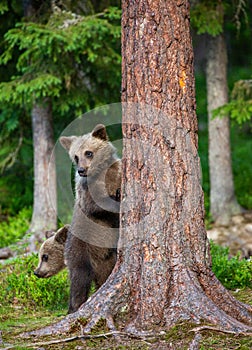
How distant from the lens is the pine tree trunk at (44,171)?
1255cm

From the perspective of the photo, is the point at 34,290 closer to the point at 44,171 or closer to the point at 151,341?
the point at 151,341

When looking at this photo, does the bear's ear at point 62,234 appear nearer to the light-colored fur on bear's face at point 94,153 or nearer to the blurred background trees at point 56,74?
the light-colored fur on bear's face at point 94,153

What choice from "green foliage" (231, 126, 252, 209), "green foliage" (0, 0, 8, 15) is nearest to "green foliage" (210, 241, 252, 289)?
"green foliage" (231, 126, 252, 209)

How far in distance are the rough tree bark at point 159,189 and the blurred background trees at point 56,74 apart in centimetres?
505

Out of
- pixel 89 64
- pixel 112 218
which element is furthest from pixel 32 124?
pixel 112 218

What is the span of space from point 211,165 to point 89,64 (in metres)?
3.35

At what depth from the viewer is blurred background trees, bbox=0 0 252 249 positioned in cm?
1096

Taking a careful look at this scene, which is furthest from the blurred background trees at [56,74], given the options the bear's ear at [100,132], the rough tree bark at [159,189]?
the rough tree bark at [159,189]

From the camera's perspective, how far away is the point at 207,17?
11.9 meters

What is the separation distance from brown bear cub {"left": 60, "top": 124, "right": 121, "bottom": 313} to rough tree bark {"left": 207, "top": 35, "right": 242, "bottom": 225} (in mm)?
6059

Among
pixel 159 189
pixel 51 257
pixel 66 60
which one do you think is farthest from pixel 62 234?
pixel 66 60

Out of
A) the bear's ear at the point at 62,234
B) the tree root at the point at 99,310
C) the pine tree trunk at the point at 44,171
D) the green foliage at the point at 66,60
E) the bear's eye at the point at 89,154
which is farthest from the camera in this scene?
the pine tree trunk at the point at 44,171

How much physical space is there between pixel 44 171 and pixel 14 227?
1489 millimetres

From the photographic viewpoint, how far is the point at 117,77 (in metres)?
12.5
